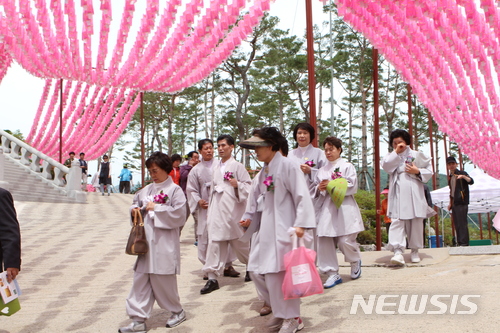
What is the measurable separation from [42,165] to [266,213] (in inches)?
643

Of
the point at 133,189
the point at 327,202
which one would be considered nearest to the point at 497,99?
the point at 327,202

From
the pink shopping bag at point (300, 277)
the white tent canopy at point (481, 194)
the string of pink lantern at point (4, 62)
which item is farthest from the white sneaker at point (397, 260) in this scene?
the string of pink lantern at point (4, 62)

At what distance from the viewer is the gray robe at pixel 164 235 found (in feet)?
13.6

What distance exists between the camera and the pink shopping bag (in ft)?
11.3

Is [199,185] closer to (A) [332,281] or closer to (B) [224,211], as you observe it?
(B) [224,211]

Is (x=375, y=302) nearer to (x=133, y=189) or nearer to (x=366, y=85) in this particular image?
(x=366, y=85)

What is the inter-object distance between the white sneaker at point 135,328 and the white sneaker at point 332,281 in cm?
197

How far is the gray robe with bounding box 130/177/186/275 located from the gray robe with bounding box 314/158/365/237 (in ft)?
5.70

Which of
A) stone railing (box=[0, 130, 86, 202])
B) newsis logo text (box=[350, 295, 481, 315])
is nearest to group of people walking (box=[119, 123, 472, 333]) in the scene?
newsis logo text (box=[350, 295, 481, 315])

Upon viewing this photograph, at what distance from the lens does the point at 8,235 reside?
3359 mm

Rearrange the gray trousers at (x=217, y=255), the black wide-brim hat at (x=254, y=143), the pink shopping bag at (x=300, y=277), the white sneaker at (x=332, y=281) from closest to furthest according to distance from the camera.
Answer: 1. the pink shopping bag at (x=300, y=277)
2. the black wide-brim hat at (x=254, y=143)
3. the white sneaker at (x=332, y=281)
4. the gray trousers at (x=217, y=255)

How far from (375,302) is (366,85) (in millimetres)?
23688

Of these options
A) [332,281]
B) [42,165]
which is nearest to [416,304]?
[332,281]

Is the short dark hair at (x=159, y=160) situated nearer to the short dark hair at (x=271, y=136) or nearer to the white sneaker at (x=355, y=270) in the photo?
the short dark hair at (x=271, y=136)
